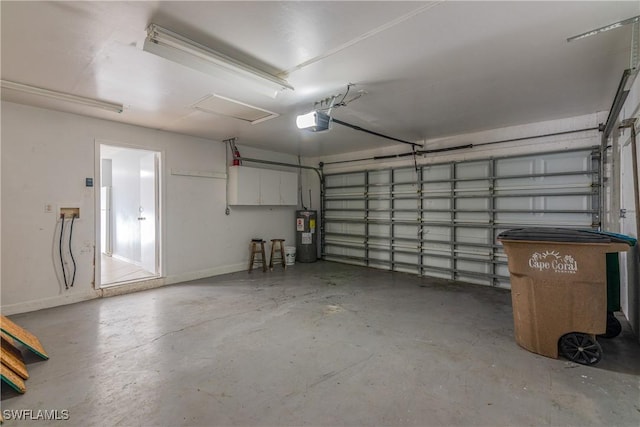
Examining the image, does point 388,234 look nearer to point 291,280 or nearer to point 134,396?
point 291,280

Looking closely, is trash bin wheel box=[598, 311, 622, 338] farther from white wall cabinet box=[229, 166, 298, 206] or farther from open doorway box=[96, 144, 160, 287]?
open doorway box=[96, 144, 160, 287]

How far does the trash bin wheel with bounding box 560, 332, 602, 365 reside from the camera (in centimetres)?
241

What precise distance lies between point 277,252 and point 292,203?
118 cm

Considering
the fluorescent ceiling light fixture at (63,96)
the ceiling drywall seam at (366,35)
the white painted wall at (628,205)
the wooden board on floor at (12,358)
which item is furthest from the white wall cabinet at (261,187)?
the white painted wall at (628,205)

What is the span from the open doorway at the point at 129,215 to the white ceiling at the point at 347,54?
1.50 m

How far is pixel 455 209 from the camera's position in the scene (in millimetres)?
5363

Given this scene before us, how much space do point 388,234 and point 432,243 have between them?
3.08ft

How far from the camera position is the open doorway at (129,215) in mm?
5102

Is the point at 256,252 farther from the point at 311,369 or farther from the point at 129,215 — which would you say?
the point at 311,369

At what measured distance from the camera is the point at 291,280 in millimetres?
5297

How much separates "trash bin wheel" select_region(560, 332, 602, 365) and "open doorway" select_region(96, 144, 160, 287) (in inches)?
213

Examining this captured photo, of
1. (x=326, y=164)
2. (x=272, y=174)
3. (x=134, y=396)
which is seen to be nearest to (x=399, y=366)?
(x=134, y=396)

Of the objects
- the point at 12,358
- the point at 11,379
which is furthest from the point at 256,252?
the point at 11,379

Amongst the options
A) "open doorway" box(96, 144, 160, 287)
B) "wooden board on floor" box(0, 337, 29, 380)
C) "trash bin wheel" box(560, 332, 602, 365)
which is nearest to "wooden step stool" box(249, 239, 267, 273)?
"open doorway" box(96, 144, 160, 287)
